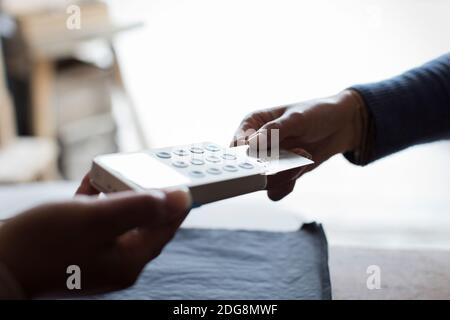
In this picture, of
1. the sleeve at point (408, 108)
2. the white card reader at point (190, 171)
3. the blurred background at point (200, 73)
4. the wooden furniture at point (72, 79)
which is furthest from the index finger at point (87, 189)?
the wooden furniture at point (72, 79)

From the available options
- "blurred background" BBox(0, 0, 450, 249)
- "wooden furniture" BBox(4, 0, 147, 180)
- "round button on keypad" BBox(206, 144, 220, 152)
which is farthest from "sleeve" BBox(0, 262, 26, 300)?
"wooden furniture" BBox(4, 0, 147, 180)

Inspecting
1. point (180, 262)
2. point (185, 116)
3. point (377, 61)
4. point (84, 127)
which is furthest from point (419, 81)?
point (84, 127)

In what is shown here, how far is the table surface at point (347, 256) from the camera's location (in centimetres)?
49

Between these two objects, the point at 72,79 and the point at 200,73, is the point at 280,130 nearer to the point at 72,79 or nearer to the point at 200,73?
the point at 200,73

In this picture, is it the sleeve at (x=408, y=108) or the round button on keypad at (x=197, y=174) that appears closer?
the round button on keypad at (x=197, y=174)

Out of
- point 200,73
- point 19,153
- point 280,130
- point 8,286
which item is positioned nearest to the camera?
point 8,286

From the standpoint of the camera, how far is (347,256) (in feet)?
1.82

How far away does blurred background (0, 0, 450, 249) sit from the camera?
116cm

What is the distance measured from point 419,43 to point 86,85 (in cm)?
92

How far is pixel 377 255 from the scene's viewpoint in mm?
556

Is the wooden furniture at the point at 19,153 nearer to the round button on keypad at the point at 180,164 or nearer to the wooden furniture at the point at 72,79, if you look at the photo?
the wooden furniture at the point at 72,79

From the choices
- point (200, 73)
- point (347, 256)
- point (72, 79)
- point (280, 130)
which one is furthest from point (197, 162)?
point (72, 79)

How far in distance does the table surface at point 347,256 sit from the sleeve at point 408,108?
0.10m

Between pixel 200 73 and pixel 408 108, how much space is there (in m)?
0.78
